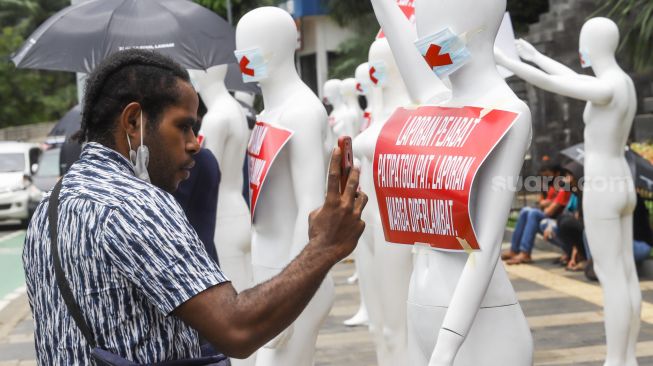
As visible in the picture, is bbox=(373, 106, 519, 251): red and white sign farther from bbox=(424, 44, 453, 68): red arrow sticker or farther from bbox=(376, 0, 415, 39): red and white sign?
bbox=(376, 0, 415, 39): red and white sign

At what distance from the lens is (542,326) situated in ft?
29.5

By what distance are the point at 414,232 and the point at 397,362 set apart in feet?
6.51

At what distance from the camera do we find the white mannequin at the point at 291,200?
514 cm

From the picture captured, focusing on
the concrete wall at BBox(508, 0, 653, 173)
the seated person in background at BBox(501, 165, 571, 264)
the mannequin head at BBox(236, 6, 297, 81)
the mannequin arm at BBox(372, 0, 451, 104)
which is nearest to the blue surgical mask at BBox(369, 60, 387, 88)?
the mannequin head at BBox(236, 6, 297, 81)

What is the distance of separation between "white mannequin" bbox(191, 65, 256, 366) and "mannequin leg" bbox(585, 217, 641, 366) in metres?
2.12

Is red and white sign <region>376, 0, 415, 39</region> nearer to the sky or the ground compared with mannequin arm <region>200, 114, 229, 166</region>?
nearer to the sky

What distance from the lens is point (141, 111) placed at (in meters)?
2.62

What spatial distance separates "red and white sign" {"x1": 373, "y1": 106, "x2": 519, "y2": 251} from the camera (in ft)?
12.1

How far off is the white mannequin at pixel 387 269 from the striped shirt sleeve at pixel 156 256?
309 centimetres

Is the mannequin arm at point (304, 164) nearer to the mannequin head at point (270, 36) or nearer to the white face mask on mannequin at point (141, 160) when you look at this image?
the mannequin head at point (270, 36)

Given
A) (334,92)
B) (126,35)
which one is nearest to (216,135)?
(126,35)

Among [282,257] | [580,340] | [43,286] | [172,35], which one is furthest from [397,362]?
[43,286]

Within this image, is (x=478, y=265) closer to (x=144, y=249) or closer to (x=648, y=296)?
(x=144, y=249)

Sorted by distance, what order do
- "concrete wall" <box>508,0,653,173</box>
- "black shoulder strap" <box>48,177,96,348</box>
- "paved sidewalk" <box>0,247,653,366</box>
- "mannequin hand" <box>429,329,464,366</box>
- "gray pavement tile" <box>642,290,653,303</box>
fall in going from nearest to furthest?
"black shoulder strap" <box>48,177,96,348</box>, "mannequin hand" <box>429,329,464,366</box>, "paved sidewalk" <box>0,247,653,366</box>, "gray pavement tile" <box>642,290,653,303</box>, "concrete wall" <box>508,0,653,173</box>
